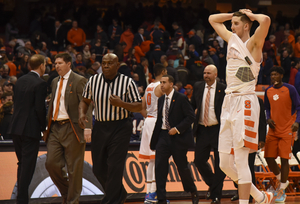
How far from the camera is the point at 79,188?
641 cm

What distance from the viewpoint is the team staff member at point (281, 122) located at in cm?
814

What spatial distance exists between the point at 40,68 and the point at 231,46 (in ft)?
10.8

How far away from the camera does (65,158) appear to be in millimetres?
6445

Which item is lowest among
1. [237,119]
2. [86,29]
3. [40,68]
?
[237,119]

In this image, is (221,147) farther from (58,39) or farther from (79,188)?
(58,39)

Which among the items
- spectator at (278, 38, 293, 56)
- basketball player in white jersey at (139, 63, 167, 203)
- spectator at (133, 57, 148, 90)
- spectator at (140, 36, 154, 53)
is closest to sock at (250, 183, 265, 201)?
basketball player in white jersey at (139, 63, 167, 203)

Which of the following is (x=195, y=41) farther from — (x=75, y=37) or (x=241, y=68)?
(x=241, y=68)

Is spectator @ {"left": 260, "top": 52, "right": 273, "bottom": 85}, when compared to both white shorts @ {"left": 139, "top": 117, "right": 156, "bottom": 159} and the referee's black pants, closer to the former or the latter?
white shorts @ {"left": 139, "top": 117, "right": 156, "bottom": 159}

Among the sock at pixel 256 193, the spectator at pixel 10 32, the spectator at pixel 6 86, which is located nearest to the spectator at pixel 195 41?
the spectator at pixel 10 32

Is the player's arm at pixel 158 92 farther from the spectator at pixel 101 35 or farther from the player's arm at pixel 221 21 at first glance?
the spectator at pixel 101 35

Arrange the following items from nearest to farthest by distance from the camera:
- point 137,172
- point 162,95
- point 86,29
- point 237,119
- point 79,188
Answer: point 237,119
point 79,188
point 162,95
point 137,172
point 86,29

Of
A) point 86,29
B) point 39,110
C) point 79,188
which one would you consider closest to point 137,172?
point 79,188

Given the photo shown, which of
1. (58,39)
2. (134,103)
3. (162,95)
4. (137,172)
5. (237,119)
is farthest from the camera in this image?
(58,39)

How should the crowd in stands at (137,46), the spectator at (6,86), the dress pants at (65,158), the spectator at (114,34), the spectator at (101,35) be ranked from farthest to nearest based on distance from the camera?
1. the spectator at (114,34)
2. the spectator at (101,35)
3. the crowd in stands at (137,46)
4. the spectator at (6,86)
5. the dress pants at (65,158)
